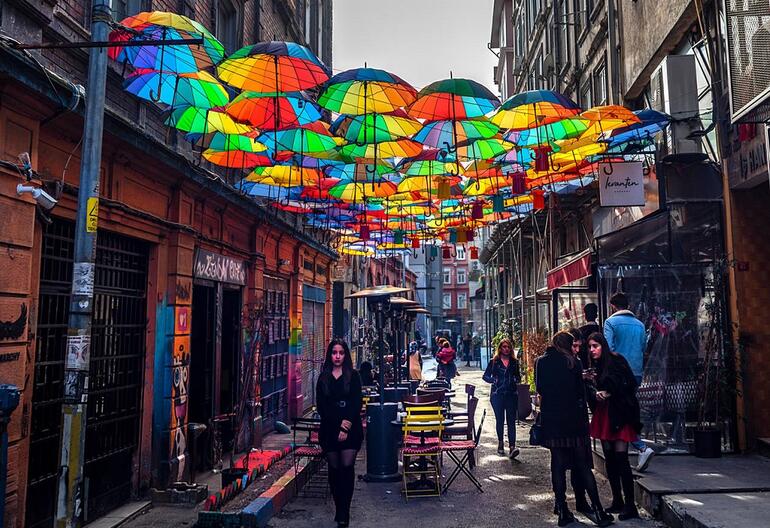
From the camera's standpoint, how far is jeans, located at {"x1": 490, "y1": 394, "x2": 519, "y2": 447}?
428 inches

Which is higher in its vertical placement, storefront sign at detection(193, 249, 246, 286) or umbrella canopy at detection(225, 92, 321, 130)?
umbrella canopy at detection(225, 92, 321, 130)

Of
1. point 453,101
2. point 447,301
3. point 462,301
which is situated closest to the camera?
point 453,101

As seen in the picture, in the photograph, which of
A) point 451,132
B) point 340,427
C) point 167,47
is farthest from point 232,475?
point 451,132

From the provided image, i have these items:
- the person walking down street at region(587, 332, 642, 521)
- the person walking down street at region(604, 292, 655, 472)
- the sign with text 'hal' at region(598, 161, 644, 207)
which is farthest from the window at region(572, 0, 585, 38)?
the person walking down street at region(587, 332, 642, 521)

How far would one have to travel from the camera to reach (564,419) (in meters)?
6.70

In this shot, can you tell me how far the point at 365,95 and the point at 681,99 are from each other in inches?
230

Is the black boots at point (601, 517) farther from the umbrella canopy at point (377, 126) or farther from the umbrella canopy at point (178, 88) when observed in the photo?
the umbrella canopy at point (178, 88)

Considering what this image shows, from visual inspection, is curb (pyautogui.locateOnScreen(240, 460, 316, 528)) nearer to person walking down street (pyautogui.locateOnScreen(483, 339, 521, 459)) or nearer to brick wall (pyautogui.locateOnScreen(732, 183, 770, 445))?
person walking down street (pyautogui.locateOnScreen(483, 339, 521, 459))

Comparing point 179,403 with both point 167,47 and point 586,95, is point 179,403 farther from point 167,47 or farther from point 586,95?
point 586,95

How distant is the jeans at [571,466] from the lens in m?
6.74

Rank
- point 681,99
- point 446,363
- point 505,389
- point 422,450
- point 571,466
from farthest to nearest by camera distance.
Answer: point 446,363, point 505,389, point 681,99, point 422,450, point 571,466

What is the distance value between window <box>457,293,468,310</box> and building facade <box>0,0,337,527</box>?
2574 inches

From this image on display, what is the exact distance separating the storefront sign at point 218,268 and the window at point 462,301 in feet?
221

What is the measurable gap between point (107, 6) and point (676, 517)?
7.09 meters
